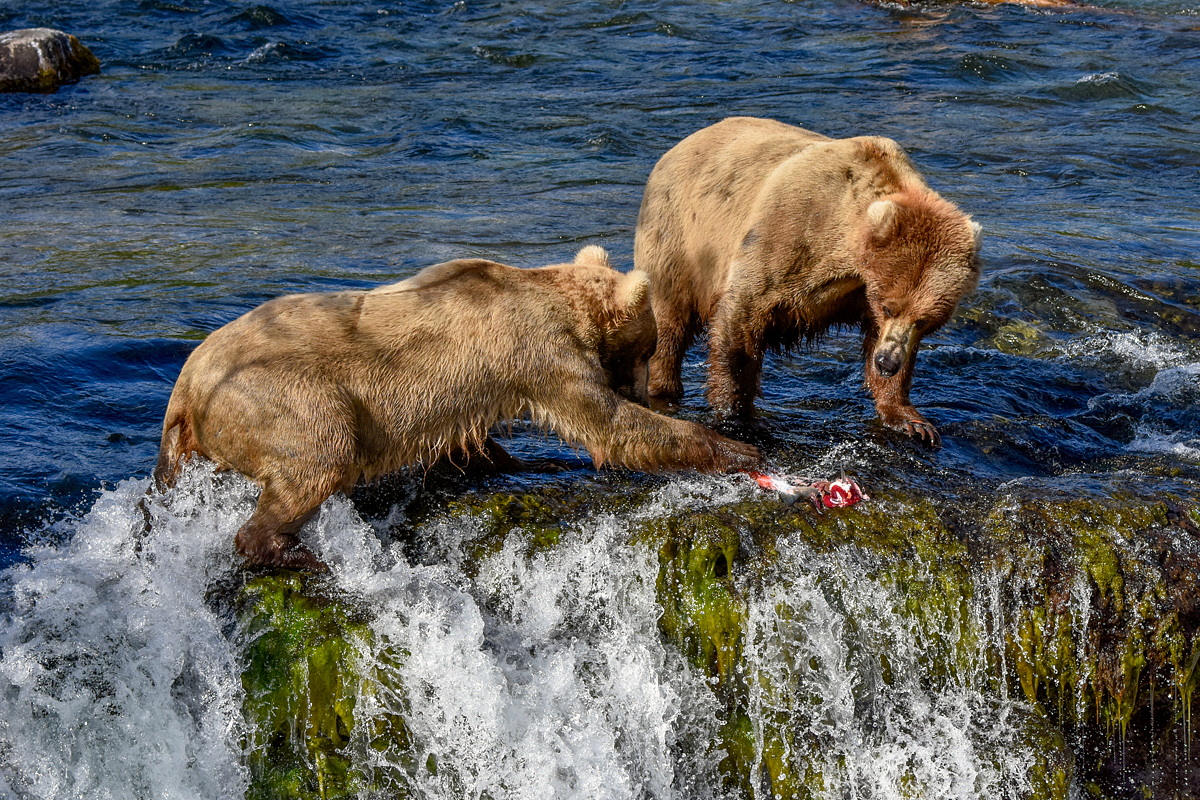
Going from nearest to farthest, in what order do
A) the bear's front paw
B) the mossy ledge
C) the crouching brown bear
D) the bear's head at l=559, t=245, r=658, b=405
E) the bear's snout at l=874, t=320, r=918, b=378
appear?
the crouching brown bear
the mossy ledge
the bear's head at l=559, t=245, r=658, b=405
the bear's snout at l=874, t=320, r=918, b=378
the bear's front paw

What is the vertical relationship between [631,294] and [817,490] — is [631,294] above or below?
above

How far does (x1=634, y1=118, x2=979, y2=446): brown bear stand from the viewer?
5633 millimetres

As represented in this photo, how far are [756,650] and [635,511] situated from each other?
756mm

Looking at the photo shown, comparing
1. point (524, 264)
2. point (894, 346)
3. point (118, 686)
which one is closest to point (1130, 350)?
point (894, 346)

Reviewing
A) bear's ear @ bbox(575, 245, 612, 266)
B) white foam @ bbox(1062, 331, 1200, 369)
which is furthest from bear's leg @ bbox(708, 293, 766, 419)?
white foam @ bbox(1062, 331, 1200, 369)

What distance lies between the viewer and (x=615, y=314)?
525cm

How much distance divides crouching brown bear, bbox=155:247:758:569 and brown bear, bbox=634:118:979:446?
34.6 inches

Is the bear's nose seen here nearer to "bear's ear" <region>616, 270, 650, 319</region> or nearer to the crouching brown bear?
the crouching brown bear

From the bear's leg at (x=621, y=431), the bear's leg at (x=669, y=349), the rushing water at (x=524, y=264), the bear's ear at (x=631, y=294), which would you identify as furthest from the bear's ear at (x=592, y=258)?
the bear's leg at (x=669, y=349)

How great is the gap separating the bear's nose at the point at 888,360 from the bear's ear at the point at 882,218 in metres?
0.55

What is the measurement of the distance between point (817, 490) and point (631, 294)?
3.81 ft

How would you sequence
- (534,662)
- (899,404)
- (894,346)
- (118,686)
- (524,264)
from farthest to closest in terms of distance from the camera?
(524,264) < (899,404) < (894,346) < (534,662) < (118,686)

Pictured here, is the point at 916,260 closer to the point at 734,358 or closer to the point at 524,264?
the point at 734,358

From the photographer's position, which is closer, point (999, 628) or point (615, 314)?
point (999, 628)
